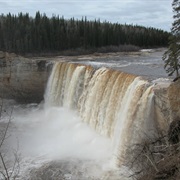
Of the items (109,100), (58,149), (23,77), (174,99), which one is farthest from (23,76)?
(174,99)

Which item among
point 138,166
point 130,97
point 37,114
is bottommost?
point 37,114

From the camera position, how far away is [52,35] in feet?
188

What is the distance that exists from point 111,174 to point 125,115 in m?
2.62

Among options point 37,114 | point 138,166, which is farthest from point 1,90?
point 138,166

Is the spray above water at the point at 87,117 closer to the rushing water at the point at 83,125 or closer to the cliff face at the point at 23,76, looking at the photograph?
the rushing water at the point at 83,125

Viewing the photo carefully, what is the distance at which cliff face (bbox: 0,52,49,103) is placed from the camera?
2975 centimetres

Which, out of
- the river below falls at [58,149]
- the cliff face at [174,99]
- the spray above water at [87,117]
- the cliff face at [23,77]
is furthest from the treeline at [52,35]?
the cliff face at [174,99]

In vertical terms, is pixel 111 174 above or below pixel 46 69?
below

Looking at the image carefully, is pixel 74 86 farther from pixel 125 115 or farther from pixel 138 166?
pixel 138 166

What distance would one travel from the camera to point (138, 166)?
12.9m

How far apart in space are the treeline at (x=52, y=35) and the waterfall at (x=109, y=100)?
1037 inches

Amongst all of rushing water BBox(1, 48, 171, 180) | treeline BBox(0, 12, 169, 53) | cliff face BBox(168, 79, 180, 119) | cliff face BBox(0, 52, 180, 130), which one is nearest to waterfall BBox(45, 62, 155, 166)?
rushing water BBox(1, 48, 171, 180)

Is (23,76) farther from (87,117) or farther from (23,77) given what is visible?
(87,117)

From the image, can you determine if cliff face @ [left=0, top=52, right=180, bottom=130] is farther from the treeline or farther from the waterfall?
the treeline
